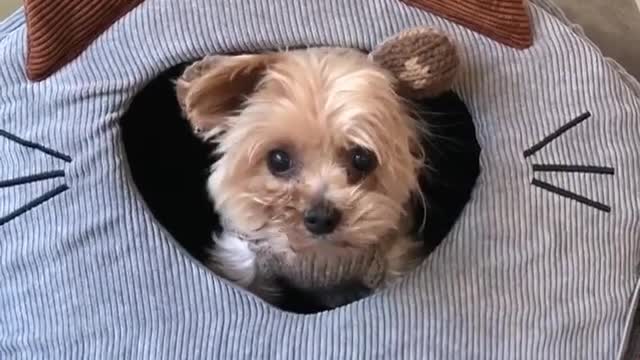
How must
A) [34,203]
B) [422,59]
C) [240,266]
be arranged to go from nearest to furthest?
1. [422,59]
2. [34,203]
3. [240,266]

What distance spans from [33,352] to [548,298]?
592mm

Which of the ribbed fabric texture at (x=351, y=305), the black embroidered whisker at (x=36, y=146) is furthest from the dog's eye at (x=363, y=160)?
the black embroidered whisker at (x=36, y=146)

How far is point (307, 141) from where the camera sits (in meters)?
1.25

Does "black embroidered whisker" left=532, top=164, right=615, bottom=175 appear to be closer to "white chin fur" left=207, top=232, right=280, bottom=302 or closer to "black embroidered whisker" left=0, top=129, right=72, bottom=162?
"white chin fur" left=207, top=232, right=280, bottom=302

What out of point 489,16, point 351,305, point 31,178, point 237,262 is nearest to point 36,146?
point 31,178

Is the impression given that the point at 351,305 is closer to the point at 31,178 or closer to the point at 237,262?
the point at 237,262

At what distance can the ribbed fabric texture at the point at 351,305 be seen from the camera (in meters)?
1.27

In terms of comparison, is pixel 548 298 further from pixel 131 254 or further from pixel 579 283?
pixel 131 254

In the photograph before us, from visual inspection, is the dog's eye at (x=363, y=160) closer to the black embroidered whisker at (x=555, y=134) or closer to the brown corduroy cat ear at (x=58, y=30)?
the black embroidered whisker at (x=555, y=134)

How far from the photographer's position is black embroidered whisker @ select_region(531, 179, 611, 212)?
1311 millimetres

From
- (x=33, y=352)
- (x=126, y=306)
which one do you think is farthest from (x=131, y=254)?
(x=33, y=352)

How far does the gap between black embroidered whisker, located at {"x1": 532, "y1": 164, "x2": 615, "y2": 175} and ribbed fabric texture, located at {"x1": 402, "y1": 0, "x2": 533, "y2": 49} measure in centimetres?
15

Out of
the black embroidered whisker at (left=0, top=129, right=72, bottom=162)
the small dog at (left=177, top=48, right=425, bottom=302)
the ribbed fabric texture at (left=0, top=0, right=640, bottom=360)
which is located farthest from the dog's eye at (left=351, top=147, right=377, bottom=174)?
the black embroidered whisker at (left=0, top=129, right=72, bottom=162)

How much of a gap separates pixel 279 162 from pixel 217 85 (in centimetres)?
11
